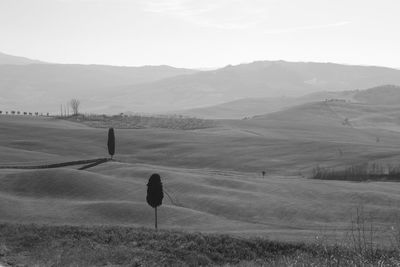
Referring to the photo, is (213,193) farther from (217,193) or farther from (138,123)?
(138,123)

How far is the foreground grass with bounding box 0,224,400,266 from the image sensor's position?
2362 cm

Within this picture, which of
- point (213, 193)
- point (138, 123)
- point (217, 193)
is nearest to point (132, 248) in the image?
point (213, 193)

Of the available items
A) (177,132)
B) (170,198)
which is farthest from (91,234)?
(177,132)

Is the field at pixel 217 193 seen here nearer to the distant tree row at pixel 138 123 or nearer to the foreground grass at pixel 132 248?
the foreground grass at pixel 132 248

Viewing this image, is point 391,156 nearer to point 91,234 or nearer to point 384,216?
point 384,216

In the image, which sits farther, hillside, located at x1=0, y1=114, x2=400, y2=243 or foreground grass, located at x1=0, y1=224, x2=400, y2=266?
hillside, located at x1=0, y1=114, x2=400, y2=243

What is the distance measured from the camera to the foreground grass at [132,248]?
23625 millimetres

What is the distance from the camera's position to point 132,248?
85.1ft

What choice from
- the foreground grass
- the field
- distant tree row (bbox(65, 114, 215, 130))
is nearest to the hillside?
the field

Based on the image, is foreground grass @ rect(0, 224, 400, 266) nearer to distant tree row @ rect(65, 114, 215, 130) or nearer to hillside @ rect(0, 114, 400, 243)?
hillside @ rect(0, 114, 400, 243)

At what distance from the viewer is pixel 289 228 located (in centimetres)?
4066

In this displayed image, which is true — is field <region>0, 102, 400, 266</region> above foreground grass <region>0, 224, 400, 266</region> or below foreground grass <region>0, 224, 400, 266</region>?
below

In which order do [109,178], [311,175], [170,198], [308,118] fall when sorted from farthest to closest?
1. [308,118]
2. [311,175]
3. [109,178]
4. [170,198]

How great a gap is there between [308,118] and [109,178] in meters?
134
